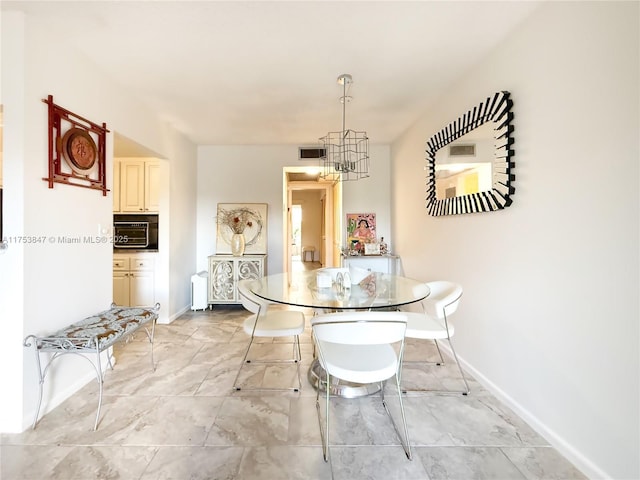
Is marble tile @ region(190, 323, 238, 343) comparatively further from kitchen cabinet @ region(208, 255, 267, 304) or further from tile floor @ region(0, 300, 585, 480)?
tile floor @ region(0, 300, 585, 480)

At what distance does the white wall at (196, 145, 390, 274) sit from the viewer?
465cm

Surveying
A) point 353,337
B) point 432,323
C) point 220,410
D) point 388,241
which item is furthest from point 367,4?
point 388,241

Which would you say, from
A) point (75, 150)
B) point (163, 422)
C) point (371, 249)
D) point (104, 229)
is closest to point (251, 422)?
point (163, 422)

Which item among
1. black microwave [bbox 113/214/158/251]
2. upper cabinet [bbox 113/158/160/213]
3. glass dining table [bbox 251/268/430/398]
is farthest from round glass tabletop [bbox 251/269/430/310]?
upper cabinet [bbox 113/158/160/213]

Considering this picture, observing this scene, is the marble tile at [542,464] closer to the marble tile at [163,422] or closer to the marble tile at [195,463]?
the marble tile at [195,463]

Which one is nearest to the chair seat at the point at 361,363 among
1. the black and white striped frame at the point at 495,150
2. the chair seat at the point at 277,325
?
the chair seat at the point at 277,325

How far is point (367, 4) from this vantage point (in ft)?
5.53

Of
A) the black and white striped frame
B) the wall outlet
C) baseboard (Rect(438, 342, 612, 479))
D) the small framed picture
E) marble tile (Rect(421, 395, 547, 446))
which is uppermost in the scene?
the black and white striped frame

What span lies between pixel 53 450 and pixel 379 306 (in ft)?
6.43

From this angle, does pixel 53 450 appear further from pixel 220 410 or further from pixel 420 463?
pixel 420 463

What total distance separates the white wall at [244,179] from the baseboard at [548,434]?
2838 millimetres

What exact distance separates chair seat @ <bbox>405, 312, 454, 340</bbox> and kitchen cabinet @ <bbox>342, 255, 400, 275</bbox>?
193 centimetres

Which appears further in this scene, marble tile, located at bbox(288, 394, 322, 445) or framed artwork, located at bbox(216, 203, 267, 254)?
framed artwork, located at bbox(216, 203, 267, 254)

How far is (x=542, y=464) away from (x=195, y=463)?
177 centimetres
